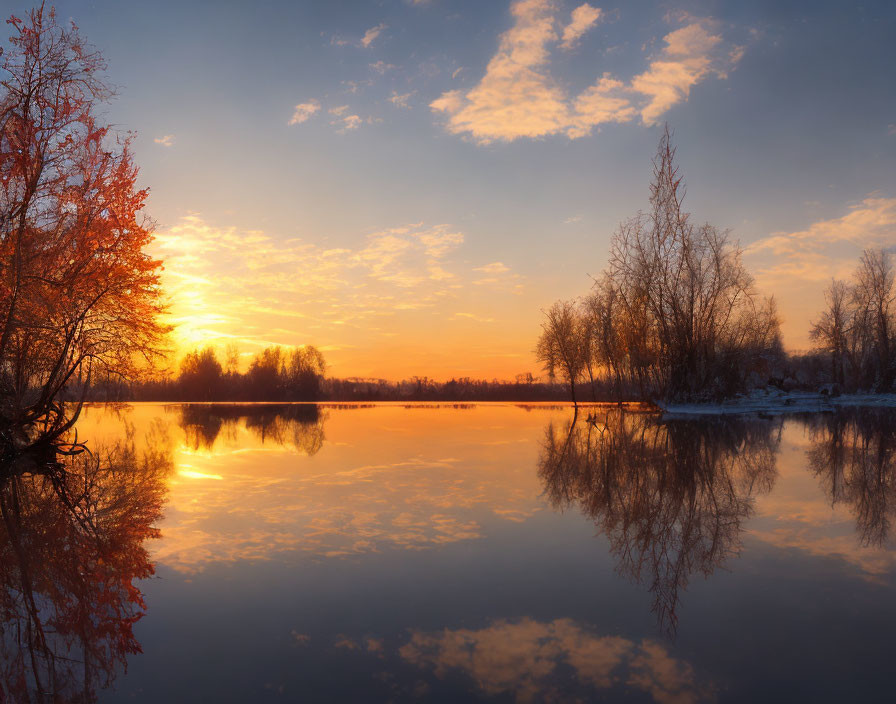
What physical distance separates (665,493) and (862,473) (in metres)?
5.29

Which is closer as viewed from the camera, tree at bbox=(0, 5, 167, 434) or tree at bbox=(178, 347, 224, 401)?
tree at bbox=(0, 5, 167, 434)

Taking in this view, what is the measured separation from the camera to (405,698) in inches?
132

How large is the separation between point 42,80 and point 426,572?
1414 centimetres

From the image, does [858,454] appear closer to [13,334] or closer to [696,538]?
[696,538]

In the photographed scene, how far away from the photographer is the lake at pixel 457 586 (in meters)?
3.62

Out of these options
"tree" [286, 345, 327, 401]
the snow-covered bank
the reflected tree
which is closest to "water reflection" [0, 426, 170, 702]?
the reflected tree

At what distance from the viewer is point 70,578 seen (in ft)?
18.3

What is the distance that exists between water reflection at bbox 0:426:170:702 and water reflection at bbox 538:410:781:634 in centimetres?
449

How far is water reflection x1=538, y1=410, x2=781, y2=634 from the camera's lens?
19.1 ft

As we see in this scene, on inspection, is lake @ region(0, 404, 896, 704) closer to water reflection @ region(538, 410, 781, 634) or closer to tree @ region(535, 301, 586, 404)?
water reflection @ region(538, 410, 781, 634)

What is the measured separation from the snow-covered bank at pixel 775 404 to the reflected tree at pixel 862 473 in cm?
1273

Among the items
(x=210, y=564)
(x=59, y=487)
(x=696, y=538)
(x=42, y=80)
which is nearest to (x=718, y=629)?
(x=696, y=538)

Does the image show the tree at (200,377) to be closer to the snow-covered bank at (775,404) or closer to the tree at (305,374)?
the tree at (305,374)

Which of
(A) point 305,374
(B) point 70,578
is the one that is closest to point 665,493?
(B) point 70,578
